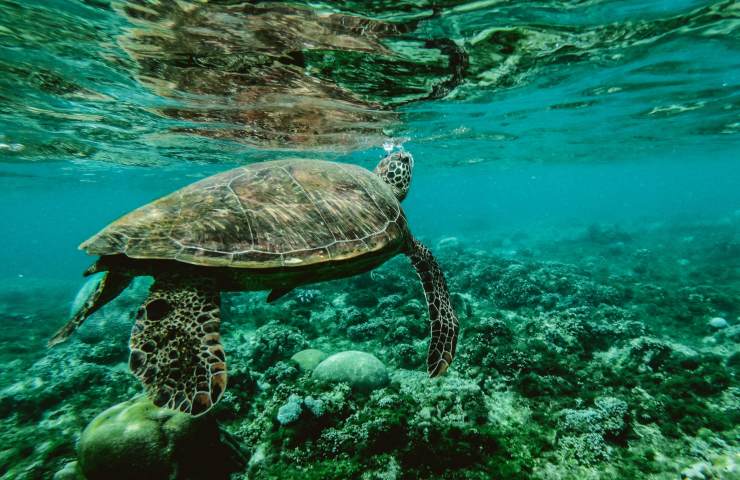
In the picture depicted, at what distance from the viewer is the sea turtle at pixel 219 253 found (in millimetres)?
3113

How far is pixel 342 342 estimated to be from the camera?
9.08 meters

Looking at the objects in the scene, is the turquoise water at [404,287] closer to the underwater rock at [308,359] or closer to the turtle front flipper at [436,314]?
the underwater rock at [308,359]

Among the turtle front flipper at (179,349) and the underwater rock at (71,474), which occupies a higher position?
the turtle front flipper at (179,349)

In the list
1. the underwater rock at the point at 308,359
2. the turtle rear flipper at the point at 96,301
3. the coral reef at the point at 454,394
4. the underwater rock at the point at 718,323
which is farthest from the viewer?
the underwater rock at the point at 718,323

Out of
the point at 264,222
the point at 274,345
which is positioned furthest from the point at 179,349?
the point at 274,345

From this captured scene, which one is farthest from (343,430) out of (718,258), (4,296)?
(4,296)

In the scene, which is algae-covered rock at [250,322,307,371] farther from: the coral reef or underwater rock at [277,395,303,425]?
underwater rock at [277,395,303,425]

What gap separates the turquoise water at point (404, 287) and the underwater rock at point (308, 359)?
0.23 meters

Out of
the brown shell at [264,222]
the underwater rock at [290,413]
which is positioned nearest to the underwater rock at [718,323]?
the brown shell at [264,222]

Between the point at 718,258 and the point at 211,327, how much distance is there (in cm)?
2685

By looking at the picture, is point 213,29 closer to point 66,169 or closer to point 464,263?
point 464,263

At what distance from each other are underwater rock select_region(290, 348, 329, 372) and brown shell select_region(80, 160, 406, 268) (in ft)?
12.6

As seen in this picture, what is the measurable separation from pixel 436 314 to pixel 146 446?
3.82m

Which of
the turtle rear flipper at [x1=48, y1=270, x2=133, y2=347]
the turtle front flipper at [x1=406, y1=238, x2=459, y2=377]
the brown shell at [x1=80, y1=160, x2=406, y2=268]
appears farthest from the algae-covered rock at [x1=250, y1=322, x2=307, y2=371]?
the brown shell at [x1=80, y1=160, x2=406, y2=268]
